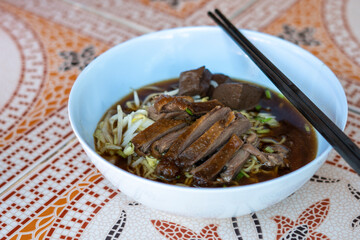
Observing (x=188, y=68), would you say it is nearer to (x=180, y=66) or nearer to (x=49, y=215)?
(x=180, y=66)

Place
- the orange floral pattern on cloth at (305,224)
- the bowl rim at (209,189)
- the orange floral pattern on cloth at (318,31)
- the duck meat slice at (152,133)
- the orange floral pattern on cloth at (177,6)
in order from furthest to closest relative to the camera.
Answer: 1. the orange floral pattern on cloth at (177,6)
2. the orange floral pattern on cloth at (318,31)
3. the duck meat slice at (152,133)
4. the orange floral pattern on cloth at (305,224)
5. the bowl rim at (209,189)

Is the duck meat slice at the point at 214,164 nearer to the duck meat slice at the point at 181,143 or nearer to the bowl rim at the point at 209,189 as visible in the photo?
the duck meat slice at the point at 181,143

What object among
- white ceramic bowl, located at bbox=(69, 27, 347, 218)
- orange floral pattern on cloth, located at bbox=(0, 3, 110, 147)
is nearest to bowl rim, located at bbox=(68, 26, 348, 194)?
white ceramic bowl, located at bbox=(69, 27, 347, 218)

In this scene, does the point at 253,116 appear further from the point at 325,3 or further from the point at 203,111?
the point at 325,3

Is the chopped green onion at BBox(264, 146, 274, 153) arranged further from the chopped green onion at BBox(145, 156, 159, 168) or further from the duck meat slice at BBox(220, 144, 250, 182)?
the chopped green onion at BBox(145, 156, 159, 168)

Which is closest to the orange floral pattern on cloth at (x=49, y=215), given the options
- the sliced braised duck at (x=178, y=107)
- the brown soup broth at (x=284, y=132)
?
the brown soup broth at (x=284, y=132)

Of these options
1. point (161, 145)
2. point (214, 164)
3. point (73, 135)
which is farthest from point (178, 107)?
point (73, 135)
